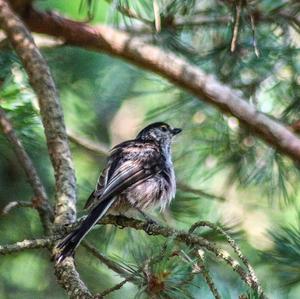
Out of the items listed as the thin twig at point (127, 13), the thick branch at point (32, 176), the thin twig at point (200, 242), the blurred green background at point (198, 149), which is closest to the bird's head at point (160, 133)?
the blurred green background at point (198, 149)

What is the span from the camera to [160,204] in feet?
11.6

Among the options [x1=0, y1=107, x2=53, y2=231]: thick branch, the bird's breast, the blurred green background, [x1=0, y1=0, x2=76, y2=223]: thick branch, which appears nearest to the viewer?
[x1=0, y1=0, x2=76, y2=223]: thick branch

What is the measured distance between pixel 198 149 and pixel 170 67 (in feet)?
2.71

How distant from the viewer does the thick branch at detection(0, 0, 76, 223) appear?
2.75 meters

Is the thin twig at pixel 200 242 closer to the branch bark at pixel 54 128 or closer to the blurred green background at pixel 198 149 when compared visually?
the branch bark at pixel 54 128

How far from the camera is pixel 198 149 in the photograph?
431 centimetres

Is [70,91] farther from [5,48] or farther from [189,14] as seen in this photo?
[189,14]

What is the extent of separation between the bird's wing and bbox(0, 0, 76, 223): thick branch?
0.31m

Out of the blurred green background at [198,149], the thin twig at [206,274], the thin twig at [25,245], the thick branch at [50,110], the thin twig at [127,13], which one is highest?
the thin twig at [206,274]

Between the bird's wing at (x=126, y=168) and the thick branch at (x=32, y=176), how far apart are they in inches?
7.5

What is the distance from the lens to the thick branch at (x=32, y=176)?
3.14m

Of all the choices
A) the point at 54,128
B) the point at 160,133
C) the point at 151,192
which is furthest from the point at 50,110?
the point at 160,133

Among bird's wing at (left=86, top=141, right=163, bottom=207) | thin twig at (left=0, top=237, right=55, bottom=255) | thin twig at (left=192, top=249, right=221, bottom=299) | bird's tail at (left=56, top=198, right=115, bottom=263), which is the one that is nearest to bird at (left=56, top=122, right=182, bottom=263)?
bird's wing at (left=86, top=141, right=163, bottom=207)

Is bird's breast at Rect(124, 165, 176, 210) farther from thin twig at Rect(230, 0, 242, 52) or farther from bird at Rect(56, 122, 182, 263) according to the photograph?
thin twig at Rect(230, 0, 242, 52)
